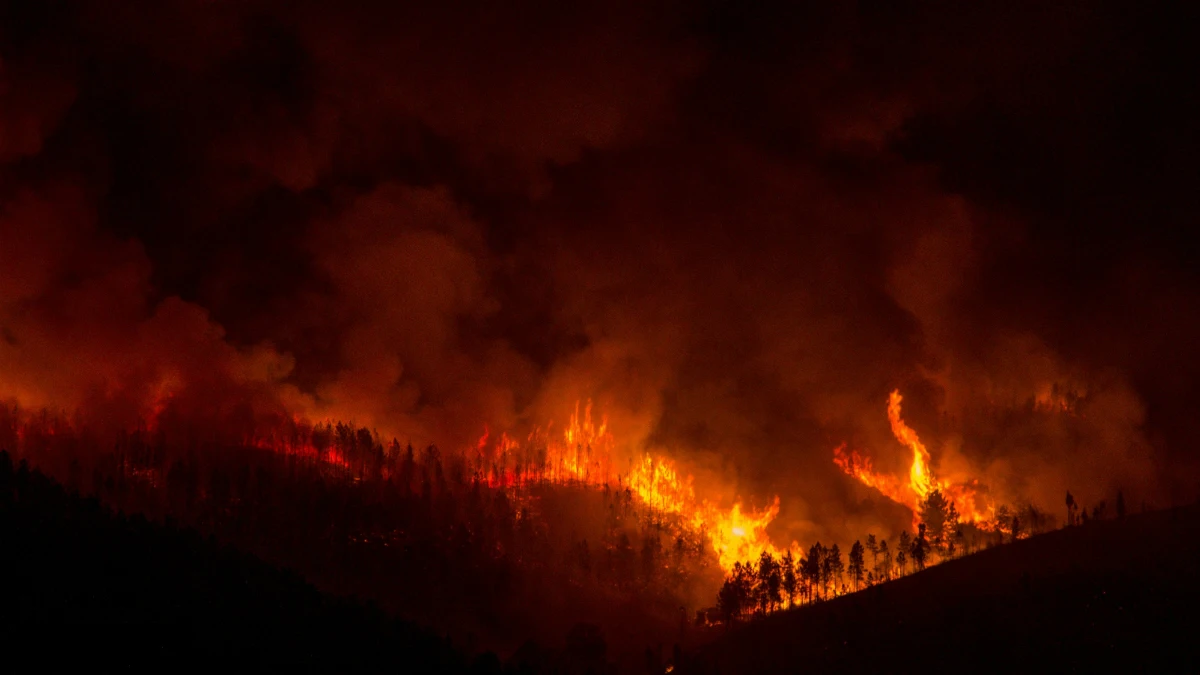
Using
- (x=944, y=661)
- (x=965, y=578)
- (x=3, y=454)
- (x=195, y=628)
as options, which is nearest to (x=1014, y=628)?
(x=944, y=661)

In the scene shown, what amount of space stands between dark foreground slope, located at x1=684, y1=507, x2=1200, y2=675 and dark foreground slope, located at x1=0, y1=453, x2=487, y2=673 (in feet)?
167

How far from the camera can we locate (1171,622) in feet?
425

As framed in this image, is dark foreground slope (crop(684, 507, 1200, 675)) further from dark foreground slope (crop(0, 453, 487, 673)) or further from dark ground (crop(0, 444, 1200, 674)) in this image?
dark foreground slope (crop(0, 453, 487, 673))

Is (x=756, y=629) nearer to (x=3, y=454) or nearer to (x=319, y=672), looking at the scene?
(x=319, y=672)

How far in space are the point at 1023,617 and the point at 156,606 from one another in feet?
417

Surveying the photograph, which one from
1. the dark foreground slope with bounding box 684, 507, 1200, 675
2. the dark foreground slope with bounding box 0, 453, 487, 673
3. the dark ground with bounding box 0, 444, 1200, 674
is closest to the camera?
the dark foreground slope with bounding box 684, 507, 1200, 675

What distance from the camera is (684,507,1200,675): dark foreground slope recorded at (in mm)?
128875

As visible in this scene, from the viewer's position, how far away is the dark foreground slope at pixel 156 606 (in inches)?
5310

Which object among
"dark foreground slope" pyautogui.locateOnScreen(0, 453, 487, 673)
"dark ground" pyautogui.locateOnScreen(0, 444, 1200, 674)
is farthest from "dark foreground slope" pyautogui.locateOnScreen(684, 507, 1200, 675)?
"dark foreground slope" pyautogui.locateOnScreen(0, 453, 487, 673)

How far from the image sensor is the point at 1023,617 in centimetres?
14212

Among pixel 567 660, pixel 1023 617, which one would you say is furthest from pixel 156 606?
pixel 1023 617

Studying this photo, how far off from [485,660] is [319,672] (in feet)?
80.8

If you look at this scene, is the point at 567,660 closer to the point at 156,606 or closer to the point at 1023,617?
the point at 156,606

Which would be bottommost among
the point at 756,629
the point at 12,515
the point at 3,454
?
the point at 756,629
